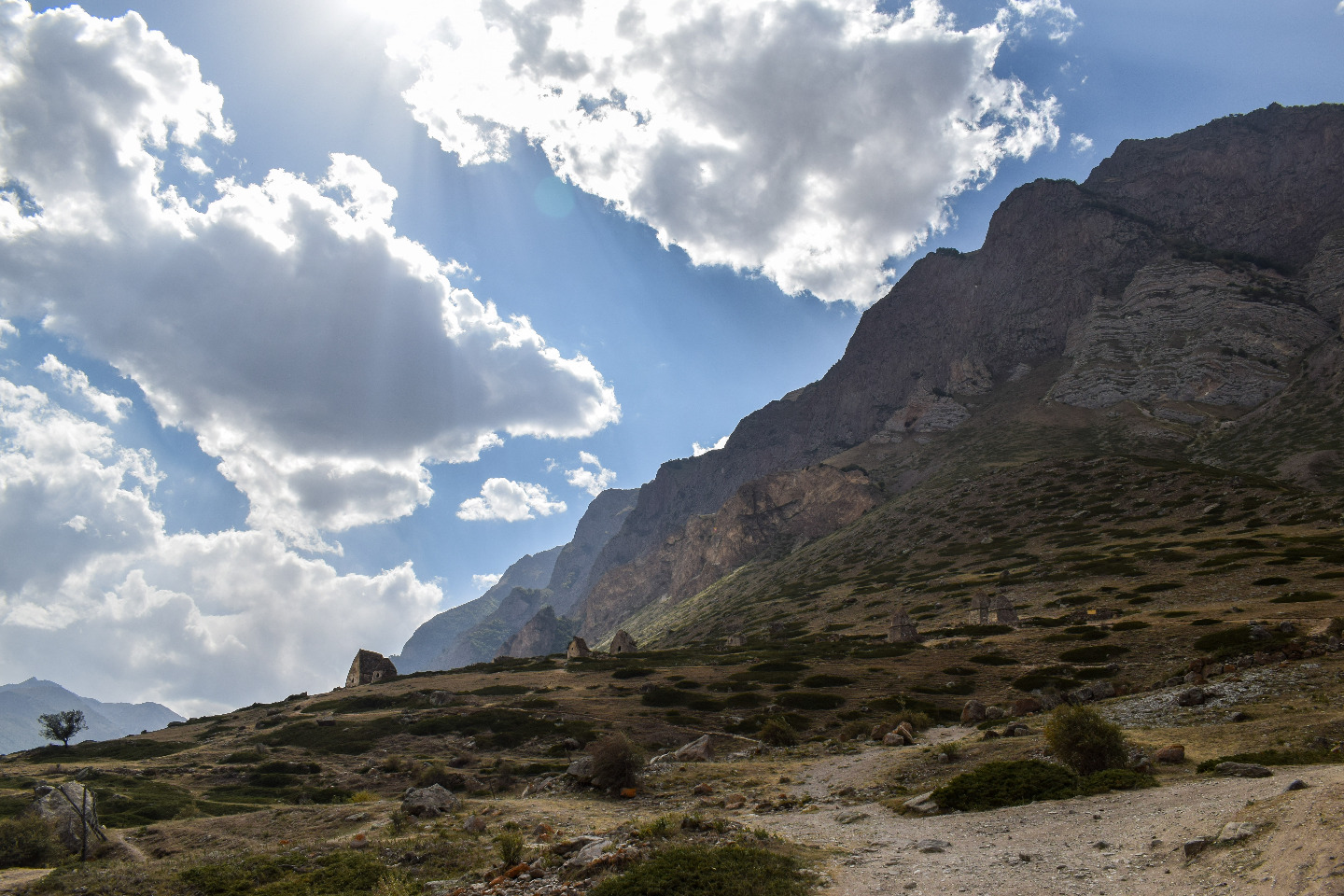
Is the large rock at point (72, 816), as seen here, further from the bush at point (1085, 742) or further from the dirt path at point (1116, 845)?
the bush at point (1085, 742)

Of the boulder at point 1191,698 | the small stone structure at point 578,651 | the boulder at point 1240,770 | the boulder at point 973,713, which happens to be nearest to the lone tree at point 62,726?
the small stone structure at point 578,651

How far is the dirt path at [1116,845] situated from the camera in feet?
27.3

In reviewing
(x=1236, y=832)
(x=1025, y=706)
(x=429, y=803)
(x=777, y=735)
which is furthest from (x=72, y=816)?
(x=1025, y=706)

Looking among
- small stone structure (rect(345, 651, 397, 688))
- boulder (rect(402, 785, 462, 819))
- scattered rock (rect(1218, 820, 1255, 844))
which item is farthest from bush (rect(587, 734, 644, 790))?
small stone structure (rect(345, 651, 397, 688))

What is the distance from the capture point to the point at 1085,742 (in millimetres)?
16578

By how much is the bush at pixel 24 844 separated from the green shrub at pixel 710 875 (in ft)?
58.0

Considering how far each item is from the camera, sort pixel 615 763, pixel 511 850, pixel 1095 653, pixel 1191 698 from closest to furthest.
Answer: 1. pixel 511 850
2. pixel 1191 698
3. pixel 615 763
4. pixel 1095 653

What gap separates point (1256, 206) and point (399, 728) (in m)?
260

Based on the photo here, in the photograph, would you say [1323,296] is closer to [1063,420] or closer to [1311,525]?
[1063,420]

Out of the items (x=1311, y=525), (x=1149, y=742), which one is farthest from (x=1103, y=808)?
(x=1311, y=525)

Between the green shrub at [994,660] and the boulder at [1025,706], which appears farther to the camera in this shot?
the green shrub at [994,660]

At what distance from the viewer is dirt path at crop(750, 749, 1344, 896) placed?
27.3ft

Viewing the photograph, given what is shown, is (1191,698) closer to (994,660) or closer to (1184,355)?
(994,660)

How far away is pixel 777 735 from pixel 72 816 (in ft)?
91.3
